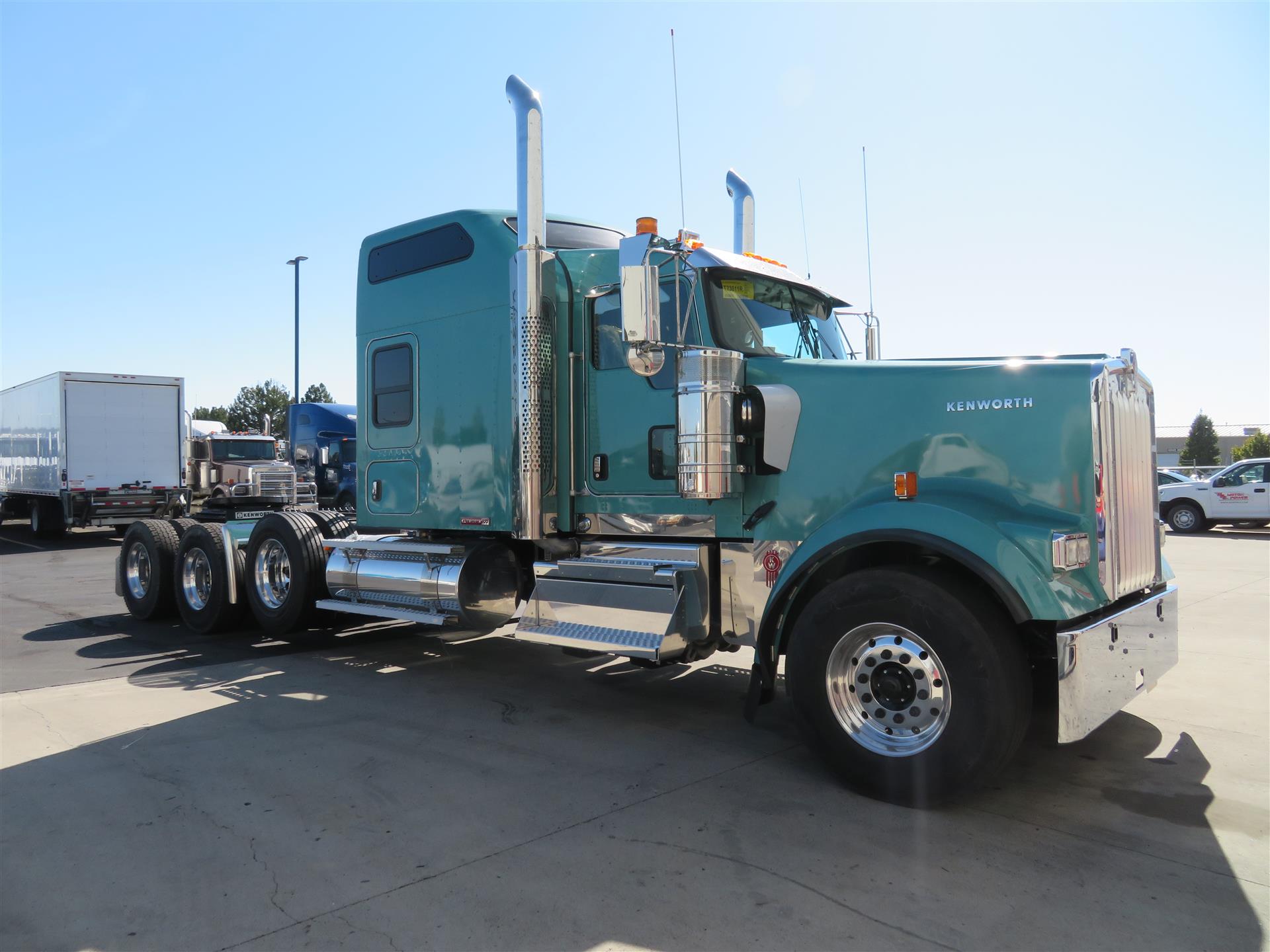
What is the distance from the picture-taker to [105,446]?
64.2 ft

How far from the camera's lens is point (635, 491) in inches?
227

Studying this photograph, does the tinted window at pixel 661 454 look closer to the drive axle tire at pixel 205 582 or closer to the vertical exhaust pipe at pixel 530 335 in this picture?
the vertical exhaust pipe at pixel 530 335

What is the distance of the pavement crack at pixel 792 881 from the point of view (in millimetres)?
2988

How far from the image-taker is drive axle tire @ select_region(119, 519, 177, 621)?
947 centimetres

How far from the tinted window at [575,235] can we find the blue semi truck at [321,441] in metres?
11.9

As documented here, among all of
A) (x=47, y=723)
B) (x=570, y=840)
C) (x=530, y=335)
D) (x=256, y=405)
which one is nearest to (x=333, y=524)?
(x=47, y=723)

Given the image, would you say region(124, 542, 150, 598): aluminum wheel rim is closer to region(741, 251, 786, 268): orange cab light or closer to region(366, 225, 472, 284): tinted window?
region(366, 225, 472, 284): tinted window

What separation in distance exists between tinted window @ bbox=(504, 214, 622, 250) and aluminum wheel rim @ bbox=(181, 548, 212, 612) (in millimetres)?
5127

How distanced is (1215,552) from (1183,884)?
595 inches

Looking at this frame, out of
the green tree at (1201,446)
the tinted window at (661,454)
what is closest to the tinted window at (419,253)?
the tinted window at (661,454)

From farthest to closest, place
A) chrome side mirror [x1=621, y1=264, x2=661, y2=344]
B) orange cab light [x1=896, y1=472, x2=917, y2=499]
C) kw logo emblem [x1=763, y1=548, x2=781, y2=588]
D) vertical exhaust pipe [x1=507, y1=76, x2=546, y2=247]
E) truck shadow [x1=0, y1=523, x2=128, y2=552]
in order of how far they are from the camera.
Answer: truck shadow [x1=0, y1=523, x2=128, y2=552]
vertical exhaust pipe [x1=507, y1=76, x2=546, y2=247]
kw logo emblem [x1=763, y1=548, x2=781, y2=588]
chrome side mirror [x1=621, y1=264, x2=661, y2=344]
orange cab light [x1=896, y1=472, x2=917, y2=499]

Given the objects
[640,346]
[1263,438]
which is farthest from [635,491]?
[1263,438]

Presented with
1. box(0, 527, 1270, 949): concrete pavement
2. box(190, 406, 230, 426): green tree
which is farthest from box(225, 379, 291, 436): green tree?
box(0, 527, 1270, 949): concrete pavement

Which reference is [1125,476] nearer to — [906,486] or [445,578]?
[906,486]
